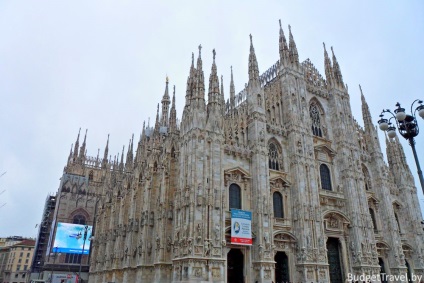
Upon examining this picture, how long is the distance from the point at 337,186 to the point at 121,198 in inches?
1041

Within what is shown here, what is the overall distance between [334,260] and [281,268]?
21.8ft

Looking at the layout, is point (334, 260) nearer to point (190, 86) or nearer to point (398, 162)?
point (398, 162)

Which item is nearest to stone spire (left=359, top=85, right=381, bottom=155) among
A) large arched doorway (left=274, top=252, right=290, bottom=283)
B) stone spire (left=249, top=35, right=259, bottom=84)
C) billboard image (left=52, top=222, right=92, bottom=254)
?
stone spire (left=249, top=35, right=259, bottom=84)

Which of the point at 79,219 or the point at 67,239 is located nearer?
the point at 67,239

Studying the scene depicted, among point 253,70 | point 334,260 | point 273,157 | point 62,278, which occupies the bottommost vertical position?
point 62,278

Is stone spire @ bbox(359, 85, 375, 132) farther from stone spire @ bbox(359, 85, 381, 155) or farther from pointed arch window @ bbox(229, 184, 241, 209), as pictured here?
pointed arch window @ bbox(229, 184, 241, 209)

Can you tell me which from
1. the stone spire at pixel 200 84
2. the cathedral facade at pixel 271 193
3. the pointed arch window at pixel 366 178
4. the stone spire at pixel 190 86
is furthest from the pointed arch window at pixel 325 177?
the stone spire at pixel 190 86

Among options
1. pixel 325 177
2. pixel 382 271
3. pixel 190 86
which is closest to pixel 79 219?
pixel 190 86

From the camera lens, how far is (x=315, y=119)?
121 ft

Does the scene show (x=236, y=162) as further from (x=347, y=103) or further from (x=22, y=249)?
(x=22, y=249)

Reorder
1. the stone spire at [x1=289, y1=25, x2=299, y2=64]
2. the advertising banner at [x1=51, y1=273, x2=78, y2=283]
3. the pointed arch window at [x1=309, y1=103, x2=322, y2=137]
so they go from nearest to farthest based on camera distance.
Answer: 1. the stone spire at [x1=289, y1=25, x2=299, y2=64]
2. the pointed arch window at [x1=309, y1=103, x2=322, y2=137]
3. the advertising banner at [x1=51, y1=273, x2=78, y2=283]

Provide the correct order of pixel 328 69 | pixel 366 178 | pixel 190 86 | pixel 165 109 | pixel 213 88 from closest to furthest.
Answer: pixel 213 88 → pixel 190 86 → pixel 366 178 → pixel 328 69 → pixel 165 109

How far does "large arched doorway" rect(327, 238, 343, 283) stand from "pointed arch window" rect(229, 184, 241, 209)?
36.3ft

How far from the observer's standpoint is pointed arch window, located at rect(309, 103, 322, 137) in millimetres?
36188
